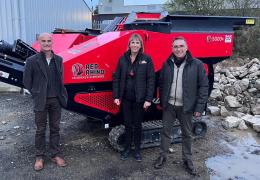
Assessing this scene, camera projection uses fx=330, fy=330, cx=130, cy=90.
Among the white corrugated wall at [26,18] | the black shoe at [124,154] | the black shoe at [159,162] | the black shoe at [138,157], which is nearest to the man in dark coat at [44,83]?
the black shoe at [124,154]

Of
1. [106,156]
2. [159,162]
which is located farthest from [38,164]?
[159,162]

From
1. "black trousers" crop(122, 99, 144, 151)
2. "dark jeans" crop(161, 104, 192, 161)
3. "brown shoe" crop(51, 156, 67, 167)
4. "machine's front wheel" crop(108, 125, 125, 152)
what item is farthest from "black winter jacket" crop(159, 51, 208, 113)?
"brown shoe" crop(51, 156, 67, 167)

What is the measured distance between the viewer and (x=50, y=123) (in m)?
4.30

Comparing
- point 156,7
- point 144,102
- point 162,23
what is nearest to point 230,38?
point 162,23

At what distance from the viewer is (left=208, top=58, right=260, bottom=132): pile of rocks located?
20.0 ft

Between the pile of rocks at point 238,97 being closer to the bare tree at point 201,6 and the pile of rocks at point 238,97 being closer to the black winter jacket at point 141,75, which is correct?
the black winter jacket at point 141,75

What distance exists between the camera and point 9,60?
441 cm

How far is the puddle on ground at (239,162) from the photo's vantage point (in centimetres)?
419

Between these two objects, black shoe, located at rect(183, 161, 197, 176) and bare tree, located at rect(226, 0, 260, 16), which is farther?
bare tree, located at rect(226, 0, 260, 16)

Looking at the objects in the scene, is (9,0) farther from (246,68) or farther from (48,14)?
(246,68)

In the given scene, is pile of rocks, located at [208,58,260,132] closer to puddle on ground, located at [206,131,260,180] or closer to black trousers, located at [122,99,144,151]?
puddle on ground, located at [206,131,260,180]

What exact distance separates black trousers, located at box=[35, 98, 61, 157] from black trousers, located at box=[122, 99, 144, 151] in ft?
2.87

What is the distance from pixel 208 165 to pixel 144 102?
1232mm

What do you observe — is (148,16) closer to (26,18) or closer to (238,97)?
(238,97)
